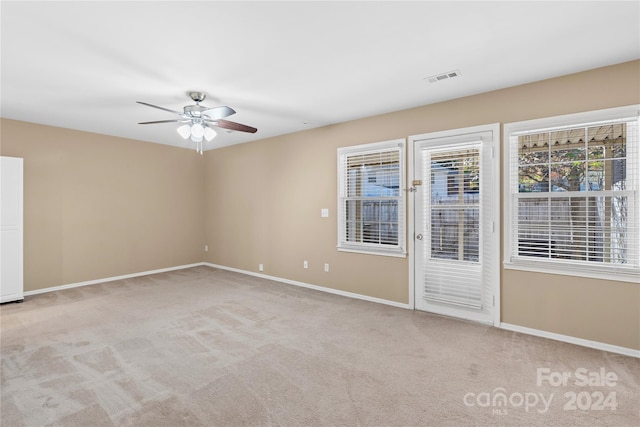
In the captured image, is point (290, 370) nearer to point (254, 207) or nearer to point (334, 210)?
point (334, 210)

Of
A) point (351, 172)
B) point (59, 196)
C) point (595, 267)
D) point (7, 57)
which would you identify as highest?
point (7, 57)

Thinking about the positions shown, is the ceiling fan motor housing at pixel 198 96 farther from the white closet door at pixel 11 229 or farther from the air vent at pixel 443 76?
the white closet door at pixel 11 229

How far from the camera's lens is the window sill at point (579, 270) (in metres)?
2.89

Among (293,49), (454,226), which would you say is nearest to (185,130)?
(293,49)

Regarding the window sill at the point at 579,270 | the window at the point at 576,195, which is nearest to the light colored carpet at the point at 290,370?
the window sill at the point at 579,270

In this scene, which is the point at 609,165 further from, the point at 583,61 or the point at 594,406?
the point at 594,406

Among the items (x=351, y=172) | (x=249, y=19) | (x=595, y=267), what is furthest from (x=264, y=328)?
(x=595, y=267)

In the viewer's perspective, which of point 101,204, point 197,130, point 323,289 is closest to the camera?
point 197,130

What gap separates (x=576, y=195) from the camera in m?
3.13

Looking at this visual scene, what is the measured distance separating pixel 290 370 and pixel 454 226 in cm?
255

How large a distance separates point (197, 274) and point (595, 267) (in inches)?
238

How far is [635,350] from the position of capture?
2857 millimetres

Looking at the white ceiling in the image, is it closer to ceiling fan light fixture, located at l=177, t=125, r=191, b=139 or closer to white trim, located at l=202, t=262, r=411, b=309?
ceiling fan light fixture, located at l=177, t=125, r=191, b=139

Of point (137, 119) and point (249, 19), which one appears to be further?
point (137, 119)
